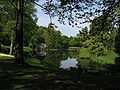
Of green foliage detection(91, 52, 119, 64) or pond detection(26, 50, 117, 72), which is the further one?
green foliage detection(91, 52, 119, 64)

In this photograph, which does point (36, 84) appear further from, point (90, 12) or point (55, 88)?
point (90, 12)

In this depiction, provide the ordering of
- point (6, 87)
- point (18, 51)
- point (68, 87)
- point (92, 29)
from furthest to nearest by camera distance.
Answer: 1. point (18, 51)
2. point (92, 29)
3. point (68, 87)
4. point (6, 87)

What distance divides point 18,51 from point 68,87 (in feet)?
31.5

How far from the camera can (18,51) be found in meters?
18.0

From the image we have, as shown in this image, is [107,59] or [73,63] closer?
[107,59]

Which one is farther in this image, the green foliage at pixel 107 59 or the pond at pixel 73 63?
the green foliage at pixel 107 59

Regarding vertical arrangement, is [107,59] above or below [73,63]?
above

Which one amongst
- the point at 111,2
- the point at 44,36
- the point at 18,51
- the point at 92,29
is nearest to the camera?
the point at 111,2

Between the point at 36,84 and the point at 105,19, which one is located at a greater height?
the point at 105,19

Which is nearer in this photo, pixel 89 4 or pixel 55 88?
Result: pixel 55 88

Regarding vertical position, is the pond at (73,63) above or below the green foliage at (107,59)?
below

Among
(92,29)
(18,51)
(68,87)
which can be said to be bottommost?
(68,87)

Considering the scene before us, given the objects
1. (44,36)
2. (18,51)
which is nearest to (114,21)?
(18,51)

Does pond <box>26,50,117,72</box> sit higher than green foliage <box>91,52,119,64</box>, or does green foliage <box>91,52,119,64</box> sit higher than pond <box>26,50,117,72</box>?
green foliage <box>91,52,119,64</box>
